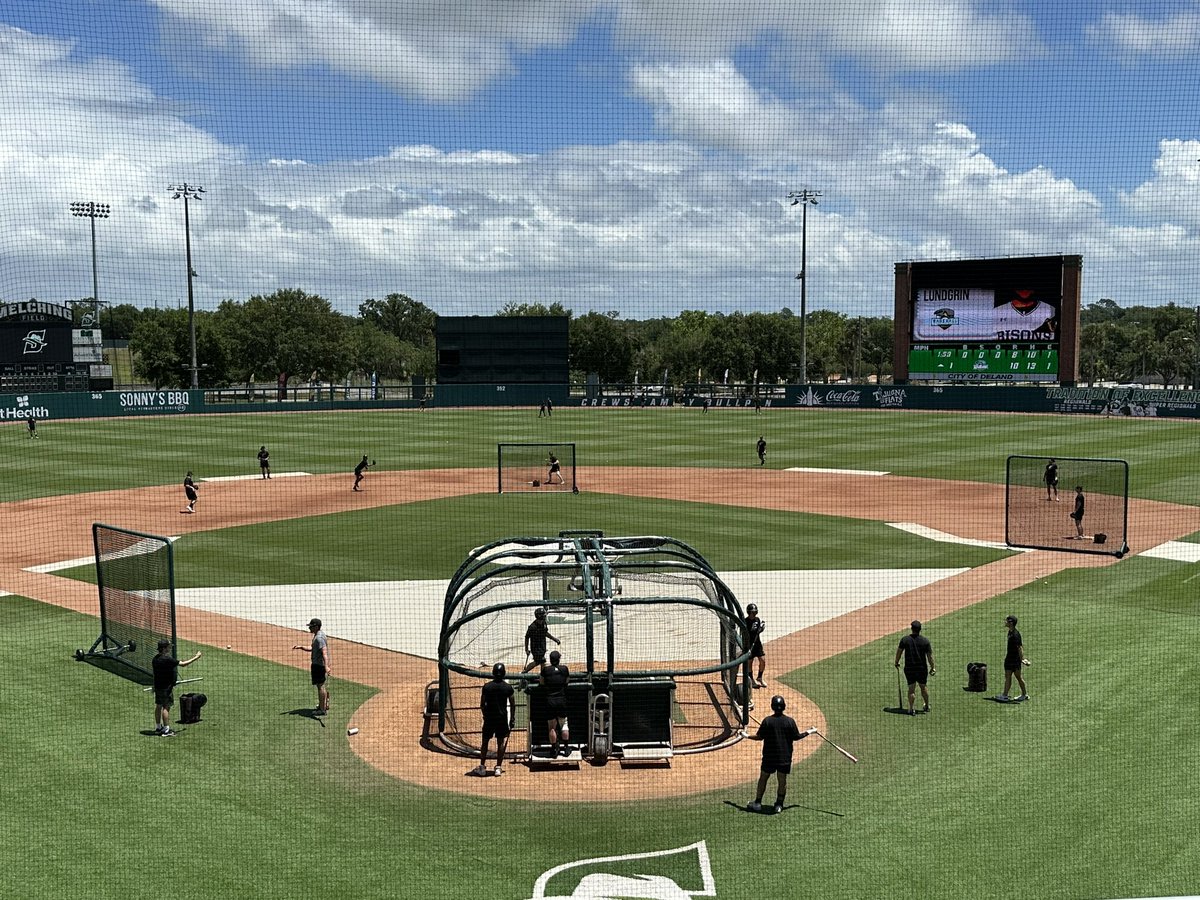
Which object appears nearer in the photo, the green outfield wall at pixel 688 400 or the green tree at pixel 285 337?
the green outfield wall at pixel 688 400

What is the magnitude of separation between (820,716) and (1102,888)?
4.93 meters

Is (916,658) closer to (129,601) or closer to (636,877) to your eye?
(636,877)

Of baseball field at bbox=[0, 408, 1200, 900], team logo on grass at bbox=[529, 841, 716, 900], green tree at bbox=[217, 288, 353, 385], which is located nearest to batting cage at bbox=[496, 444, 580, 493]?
baseball field at bbox=[0, 408, 1200, 900]

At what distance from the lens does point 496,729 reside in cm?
1196

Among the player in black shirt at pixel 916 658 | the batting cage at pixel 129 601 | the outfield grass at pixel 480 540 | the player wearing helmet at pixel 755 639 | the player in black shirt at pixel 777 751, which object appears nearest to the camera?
the player in black shirt at pixel 777 751

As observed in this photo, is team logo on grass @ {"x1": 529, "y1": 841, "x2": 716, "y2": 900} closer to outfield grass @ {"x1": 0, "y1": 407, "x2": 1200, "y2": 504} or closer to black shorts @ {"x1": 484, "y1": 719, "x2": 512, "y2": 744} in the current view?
black shorts @ {"x1": 484, "y1": 719, "x2": 512, "y2": 744}

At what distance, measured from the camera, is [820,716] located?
45.5 ft

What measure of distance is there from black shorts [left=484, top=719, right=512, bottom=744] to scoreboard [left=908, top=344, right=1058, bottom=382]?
69117 mm

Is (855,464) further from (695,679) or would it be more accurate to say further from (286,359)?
(286,359)

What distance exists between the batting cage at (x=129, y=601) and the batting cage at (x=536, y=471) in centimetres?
1808

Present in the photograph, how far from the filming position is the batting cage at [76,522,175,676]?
53.3ft

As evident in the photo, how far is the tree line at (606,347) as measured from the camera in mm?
110562

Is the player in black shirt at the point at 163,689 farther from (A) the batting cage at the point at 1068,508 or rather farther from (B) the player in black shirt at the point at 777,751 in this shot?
(A) the batting cage at the point at 1068,508

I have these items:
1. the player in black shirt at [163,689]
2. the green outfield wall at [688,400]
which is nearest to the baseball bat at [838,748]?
the player in black shirt at [163,689]
